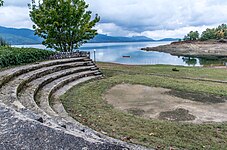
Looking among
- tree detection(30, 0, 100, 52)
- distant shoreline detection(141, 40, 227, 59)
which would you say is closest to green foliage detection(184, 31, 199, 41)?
distant shoreline detection(141, 40, 227, 59)

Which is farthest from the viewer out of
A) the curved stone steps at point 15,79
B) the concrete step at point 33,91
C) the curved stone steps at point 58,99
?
the curved stone steps at point 58,99

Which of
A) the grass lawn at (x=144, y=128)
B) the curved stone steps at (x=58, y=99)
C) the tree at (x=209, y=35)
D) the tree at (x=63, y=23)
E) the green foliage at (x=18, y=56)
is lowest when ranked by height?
the grass lawn at (x=144, y=128)

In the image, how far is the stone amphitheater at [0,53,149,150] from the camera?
2.44m

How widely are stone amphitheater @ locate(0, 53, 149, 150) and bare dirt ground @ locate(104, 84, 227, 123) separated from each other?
2261 mm

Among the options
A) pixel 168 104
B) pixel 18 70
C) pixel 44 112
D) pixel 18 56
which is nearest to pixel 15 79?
pixel 18 70

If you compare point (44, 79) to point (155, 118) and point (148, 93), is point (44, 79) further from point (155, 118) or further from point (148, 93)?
point (155, 118)

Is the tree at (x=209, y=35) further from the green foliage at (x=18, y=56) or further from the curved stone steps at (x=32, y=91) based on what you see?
the curved stone steps at (x=32, y=91)

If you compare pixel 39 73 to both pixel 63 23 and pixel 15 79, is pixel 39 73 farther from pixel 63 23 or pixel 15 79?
pixel 63 23

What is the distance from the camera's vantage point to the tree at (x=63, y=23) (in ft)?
61.3

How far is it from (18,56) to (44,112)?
7912 millimetres

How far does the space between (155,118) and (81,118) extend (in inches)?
84.5

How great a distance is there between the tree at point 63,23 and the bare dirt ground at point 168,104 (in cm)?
1039

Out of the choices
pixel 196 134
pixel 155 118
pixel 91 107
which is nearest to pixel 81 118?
pixel 91 107

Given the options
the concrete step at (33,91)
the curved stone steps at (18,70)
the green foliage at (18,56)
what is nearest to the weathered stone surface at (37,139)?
the concrete step at (33,91)
